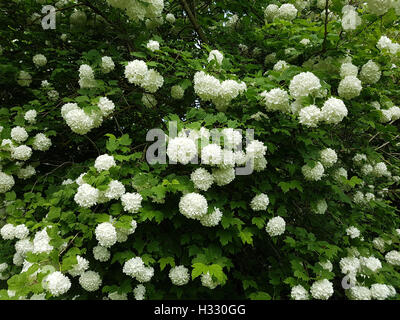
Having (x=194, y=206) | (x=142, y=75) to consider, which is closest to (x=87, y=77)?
(x=142, y=75)

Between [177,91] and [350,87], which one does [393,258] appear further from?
[177,91]

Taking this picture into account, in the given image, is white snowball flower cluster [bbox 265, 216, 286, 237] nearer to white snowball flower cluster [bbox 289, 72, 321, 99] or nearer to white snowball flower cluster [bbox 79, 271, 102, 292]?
white snowball flower cluster [bbox 289, 72, 321, 99]

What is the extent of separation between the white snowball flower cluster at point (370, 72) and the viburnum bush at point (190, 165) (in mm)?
13

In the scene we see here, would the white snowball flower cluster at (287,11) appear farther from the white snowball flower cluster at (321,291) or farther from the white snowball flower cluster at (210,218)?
the white snowball flower cluster at (321,291)

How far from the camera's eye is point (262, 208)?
249cm

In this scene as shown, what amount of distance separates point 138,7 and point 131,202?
6.51 ft

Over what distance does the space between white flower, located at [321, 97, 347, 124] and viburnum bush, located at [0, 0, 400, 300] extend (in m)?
0.01

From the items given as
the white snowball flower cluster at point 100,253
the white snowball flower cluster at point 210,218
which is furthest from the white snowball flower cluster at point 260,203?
the white snowball flower cluster at point 100,253

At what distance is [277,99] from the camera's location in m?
2.41

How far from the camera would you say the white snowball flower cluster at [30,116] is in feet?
9.68

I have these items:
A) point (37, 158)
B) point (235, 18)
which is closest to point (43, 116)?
point (37, 158)

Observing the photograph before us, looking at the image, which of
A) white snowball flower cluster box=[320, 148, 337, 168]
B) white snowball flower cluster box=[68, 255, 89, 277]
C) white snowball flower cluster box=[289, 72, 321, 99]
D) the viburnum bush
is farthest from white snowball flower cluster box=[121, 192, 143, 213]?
white snowball flower cluster box=[320, 148, 337, 168]
